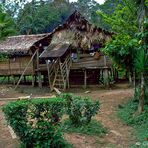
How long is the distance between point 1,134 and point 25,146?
6.09 feet

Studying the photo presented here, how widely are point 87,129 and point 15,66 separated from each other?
1597cm

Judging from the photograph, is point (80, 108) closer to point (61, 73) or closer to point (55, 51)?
point (61, 73)

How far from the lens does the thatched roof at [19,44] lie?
2290 centimetres

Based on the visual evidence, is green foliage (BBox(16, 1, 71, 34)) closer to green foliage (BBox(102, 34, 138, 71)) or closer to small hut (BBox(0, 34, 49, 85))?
small hut (BBox(0, 34, 49, 85))

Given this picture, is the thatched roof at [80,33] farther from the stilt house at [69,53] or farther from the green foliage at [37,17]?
the green foliage at [37,17]

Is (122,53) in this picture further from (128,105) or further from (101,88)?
(101,88)

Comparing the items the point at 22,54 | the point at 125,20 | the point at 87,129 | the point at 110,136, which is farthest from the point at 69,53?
the point at 110,136

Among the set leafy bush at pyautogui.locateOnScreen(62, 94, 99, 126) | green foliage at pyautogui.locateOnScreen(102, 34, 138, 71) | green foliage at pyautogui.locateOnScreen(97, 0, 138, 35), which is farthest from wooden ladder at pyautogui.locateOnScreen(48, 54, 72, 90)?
leafy bush at pyautogui.locateOnScreen(62, 94, 99, 126)

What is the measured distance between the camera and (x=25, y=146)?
7598 mm

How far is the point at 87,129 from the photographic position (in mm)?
9422

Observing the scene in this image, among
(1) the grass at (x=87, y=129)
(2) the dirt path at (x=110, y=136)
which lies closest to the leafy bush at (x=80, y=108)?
(1) the grass at (x=87, y=129)

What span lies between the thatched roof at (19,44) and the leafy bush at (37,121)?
1473 centimetres

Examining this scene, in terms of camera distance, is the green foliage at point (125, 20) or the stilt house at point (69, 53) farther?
the stilt house at point (69, 53)

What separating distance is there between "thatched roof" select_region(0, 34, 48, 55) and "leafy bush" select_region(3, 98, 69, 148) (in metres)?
14.7
